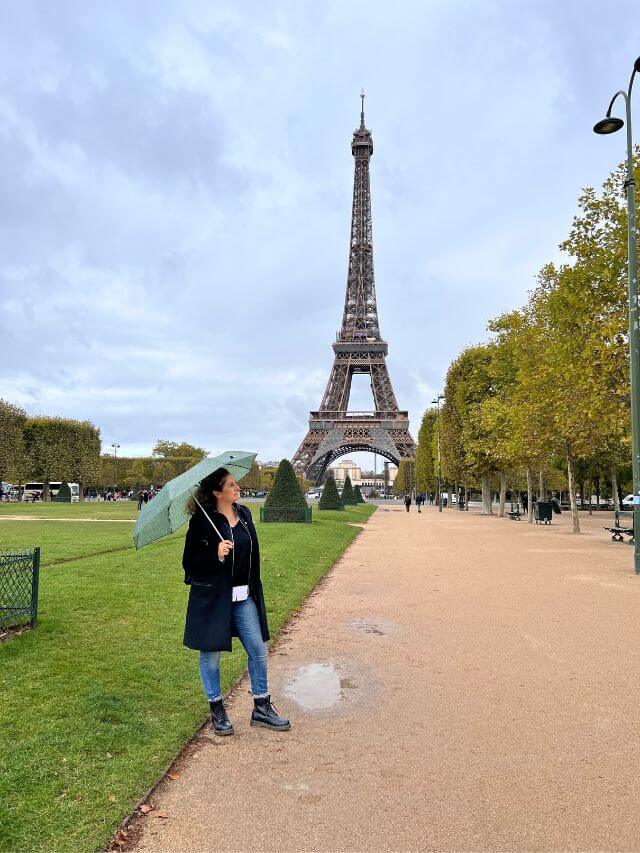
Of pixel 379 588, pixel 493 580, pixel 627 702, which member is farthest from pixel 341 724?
pixel 493 580

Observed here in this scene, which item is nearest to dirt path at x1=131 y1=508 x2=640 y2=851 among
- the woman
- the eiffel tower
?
the woman

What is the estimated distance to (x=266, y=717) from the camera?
462 centimetres

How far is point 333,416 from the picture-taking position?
79375mm

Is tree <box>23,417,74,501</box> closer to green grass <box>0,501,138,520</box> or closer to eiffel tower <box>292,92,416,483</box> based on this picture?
green grass <box>0,501,138,520</box>

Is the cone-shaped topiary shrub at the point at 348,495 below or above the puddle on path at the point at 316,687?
above

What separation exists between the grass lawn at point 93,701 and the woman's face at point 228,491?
1.75 m

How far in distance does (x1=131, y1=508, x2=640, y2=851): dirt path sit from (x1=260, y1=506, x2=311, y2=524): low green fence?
16.4 meters

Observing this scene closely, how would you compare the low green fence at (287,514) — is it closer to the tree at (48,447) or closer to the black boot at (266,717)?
the black boot at (266,717)

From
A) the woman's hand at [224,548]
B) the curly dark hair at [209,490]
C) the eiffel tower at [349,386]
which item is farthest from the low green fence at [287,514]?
the eiffel tower at [349,386]

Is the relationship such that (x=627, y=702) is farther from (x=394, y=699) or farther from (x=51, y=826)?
(x=51, y=826)

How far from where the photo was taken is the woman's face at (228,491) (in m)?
4.36

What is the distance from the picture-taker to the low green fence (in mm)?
25609

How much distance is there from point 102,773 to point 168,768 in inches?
16.2

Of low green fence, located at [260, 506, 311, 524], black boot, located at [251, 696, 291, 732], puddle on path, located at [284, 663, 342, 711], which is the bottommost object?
puddle on path, located at [284, 663, 342, 711]
